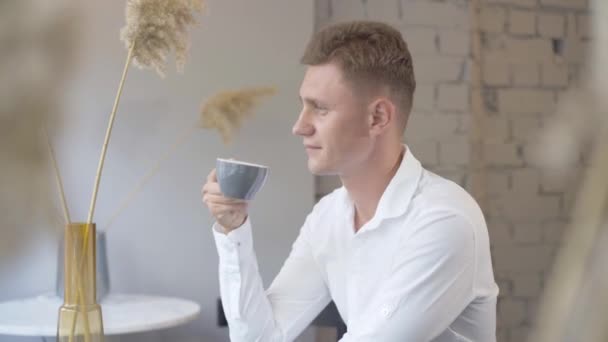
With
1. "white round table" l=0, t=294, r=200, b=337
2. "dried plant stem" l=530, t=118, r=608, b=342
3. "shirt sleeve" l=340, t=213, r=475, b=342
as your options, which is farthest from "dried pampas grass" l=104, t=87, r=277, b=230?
"dried plant stem" l=530, t=118, r=608, b=342

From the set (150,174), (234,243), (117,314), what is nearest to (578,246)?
(234,243)

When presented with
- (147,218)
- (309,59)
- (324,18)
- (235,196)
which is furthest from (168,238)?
(235,196)

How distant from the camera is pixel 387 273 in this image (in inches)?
49.8

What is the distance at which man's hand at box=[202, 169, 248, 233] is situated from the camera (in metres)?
1.24

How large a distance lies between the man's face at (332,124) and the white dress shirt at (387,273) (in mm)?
84

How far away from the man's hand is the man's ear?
25 cm

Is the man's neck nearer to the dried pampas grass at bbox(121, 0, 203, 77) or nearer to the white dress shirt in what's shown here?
the white dress shirt

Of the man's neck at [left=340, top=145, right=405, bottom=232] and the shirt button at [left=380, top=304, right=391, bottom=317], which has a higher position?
the man's neck at [left=340, top=145, right=405, bottom=232]

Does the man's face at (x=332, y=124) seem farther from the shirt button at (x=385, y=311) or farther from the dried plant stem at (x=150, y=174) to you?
the dried plant stem at (x=150, y=174)

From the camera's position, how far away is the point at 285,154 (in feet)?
7.13

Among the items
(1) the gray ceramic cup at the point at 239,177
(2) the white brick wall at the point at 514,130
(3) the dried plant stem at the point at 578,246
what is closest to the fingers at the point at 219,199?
Result: (1) the gray ceramic cup at the point at 239,177

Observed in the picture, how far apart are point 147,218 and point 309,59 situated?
839mm

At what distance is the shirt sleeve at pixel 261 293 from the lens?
4.34 feet

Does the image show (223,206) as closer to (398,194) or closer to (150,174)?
(398,194)
